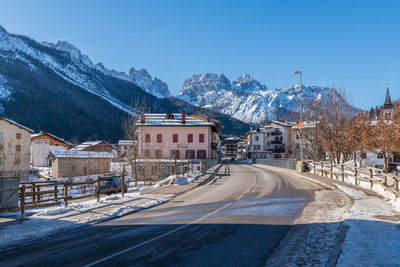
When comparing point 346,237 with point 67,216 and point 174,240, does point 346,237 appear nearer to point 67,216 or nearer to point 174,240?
point 174,240

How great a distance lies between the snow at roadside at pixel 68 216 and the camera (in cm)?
884

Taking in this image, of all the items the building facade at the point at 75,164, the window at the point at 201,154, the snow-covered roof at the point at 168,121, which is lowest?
the building facade at the point at 75,164

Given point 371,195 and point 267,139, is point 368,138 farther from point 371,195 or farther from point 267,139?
point 267,139

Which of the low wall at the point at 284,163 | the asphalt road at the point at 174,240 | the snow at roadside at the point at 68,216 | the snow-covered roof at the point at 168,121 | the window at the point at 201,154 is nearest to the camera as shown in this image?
the asphalt road at the point at 174,240

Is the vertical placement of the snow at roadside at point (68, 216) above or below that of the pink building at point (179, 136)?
below

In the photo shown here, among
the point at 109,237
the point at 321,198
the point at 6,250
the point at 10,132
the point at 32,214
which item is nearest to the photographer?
the point at 6,250

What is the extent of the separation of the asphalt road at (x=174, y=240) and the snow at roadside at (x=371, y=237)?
5.42 ft

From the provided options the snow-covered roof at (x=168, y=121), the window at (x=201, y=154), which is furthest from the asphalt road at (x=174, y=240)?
the window at (x=201, y=154)

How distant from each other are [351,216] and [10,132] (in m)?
69.0

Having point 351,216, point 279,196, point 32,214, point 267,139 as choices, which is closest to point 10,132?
point 32,214

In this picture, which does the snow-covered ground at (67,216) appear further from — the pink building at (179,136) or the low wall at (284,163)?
the pink building at (179,136)

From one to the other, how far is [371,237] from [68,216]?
Answer: 393 inches

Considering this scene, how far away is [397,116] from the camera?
30.8m

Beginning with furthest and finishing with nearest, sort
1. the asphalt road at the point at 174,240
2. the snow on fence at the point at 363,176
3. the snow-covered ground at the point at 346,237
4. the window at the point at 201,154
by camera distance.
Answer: the window at the point at 201,154
the snow on fence at the point at 363,176
the asphalt road at the point at 174,240
the snow-covered ground at the point at 346,237
